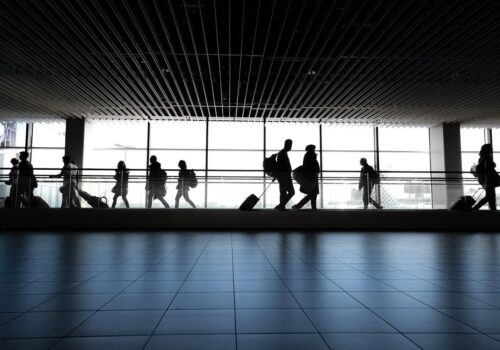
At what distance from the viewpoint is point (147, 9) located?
6.80 metres

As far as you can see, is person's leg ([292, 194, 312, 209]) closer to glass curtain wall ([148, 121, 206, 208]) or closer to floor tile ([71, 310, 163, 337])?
glass curtain wall ([148, 121, 206, 208])

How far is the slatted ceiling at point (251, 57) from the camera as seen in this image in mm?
6758

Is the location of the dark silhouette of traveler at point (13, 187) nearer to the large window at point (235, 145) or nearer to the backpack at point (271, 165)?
the backpack at point (271, 165)

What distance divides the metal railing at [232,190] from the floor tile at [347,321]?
25.5ft

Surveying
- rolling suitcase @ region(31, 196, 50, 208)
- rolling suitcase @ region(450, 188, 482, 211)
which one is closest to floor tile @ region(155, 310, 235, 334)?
rolling suitcase @ region(31, 196, 50, 208)

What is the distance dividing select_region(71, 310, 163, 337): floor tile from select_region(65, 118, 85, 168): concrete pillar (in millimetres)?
13919

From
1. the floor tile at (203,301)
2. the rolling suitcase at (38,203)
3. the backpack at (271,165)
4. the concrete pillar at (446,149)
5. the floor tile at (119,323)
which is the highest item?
the concrete pillar at (446,149)

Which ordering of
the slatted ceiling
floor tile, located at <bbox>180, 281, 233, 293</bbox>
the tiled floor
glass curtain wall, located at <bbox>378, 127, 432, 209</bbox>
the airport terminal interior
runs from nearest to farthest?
the tiled floor < the airport terminal interior < floor tile, located at <bbox>180, 281, 233, 293</bbox> < the slatted ceiling < glass curtain wall, located at <bbox>378, 127, 432, 209</bbox>

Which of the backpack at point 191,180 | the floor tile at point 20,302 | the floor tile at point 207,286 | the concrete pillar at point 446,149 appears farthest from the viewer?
the concrete pillar at point 446,149

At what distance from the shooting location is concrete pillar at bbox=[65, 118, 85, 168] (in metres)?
15.1

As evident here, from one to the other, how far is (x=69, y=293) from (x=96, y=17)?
5668 mm

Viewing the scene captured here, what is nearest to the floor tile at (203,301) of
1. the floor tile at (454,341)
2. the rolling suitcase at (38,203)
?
the floor tile at (454,341)

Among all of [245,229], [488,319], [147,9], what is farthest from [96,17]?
[488,319]

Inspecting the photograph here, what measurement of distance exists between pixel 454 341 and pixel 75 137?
50.8 feet
